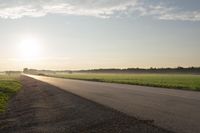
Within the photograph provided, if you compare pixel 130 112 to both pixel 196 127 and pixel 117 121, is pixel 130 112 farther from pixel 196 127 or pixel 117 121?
pixel 196 127

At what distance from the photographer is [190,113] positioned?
1755cm

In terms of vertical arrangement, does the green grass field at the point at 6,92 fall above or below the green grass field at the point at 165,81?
below

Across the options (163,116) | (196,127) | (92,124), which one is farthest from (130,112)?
(196,127)

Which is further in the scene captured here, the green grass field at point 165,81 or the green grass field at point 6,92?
the green grass field at point 165,81

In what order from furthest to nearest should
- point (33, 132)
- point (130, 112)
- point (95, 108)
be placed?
1. point (95, 108)
2. point (130, 112)
3. point (33, 132)

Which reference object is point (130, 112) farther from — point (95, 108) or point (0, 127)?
point (0, 127)

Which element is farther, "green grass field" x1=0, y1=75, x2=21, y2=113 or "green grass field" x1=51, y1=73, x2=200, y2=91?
"green grass field" x1=51, y1=73, x2=200, y2=91

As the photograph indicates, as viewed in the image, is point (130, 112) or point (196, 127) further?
point (130, 112)

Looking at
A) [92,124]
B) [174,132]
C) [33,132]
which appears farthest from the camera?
[92,124]

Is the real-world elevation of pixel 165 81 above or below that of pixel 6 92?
above

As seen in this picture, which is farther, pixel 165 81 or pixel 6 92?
pixel 165 81

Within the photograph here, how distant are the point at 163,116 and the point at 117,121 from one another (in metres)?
2.16

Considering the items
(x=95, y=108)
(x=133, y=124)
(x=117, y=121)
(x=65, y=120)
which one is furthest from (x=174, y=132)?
(x=95, y=108)

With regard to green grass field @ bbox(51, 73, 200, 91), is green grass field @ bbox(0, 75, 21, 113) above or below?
below
